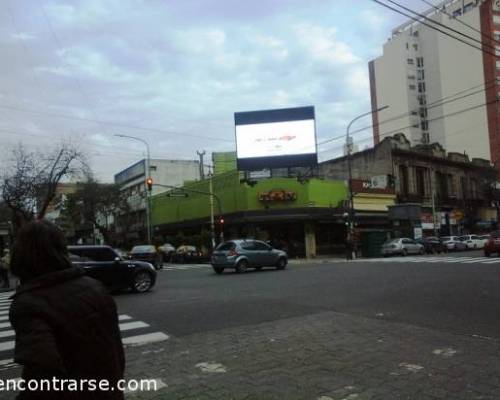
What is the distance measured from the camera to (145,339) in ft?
27.3

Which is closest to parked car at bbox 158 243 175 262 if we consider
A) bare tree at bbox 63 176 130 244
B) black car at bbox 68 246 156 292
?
bare tree at bbox 63 176 130 244

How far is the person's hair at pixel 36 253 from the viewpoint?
8.45ft

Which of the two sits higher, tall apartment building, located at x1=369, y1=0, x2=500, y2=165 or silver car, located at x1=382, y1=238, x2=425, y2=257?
tall apartment building, located at x1=369, y1=0, x2=500, y2=165

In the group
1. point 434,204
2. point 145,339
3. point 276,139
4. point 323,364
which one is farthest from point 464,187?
point 323,364

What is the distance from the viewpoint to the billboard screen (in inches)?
1810

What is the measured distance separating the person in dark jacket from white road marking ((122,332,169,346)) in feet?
18.3

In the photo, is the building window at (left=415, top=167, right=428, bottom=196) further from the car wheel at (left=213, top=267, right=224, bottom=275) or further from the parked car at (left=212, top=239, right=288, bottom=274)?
the car wheel at (left=213, top=267, right=224, bottom=275)

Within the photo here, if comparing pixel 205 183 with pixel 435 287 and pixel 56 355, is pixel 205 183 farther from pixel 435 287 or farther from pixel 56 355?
pixel 56 355

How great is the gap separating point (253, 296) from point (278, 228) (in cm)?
2922

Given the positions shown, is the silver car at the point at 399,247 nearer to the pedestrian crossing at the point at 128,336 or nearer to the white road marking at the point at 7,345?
the pedestrian crossing at the point at 128,336

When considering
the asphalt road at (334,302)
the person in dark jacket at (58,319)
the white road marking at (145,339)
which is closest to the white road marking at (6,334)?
the asphalt road at (334,302)

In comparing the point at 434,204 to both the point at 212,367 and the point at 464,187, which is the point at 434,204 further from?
the point at 212,367

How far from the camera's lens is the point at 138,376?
241 inches

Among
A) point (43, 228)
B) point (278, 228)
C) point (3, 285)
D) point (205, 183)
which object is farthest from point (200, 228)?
point (43, 228)
